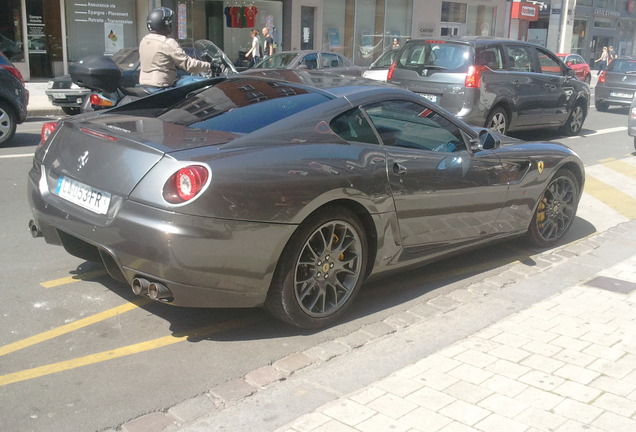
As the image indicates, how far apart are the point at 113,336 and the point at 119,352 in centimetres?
22

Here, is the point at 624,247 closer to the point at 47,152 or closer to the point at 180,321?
the point at 180,321

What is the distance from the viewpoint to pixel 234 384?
3752 millimetres

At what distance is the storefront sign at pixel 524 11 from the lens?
38250 mm

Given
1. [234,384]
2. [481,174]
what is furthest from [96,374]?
[481,174]

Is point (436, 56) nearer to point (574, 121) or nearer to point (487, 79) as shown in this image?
point (487, 79)

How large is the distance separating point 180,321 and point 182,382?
0.82 m

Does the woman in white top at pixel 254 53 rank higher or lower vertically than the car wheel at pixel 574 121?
higher

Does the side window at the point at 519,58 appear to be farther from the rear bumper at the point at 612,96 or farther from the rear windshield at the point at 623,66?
the rear windshield at the point at 623,66

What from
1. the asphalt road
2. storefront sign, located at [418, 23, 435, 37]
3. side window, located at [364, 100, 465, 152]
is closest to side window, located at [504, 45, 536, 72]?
the asphalt road

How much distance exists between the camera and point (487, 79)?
11.2 meters

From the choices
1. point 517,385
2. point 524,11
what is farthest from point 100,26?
point 524,11

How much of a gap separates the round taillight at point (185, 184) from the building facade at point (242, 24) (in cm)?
1849

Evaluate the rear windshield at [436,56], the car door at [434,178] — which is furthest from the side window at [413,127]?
the rear windshield at [436,56]

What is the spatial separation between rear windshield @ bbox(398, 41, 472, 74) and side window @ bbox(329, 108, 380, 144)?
271 inches
